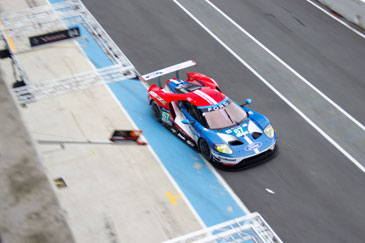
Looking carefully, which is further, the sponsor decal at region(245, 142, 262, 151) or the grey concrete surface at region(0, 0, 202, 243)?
the sponsor decal at region(245, 142, 262, 151)

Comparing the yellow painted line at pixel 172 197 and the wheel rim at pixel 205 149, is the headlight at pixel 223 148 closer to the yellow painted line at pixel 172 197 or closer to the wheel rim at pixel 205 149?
the wheel rim at pixel 205 149

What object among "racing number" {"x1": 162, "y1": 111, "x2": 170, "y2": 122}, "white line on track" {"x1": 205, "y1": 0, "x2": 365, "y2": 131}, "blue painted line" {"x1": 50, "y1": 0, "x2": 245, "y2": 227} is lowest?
"blue painted line" {"x1": 50, "y1": 0, "x2": 245, "y2": 227}

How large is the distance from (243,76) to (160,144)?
188 inches

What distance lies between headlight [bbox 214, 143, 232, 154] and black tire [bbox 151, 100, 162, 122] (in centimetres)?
280

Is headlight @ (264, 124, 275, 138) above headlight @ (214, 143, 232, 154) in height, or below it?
above

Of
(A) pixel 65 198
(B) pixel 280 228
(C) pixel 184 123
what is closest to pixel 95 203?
(A) pixel 65 198

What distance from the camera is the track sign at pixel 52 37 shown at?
1805 cm

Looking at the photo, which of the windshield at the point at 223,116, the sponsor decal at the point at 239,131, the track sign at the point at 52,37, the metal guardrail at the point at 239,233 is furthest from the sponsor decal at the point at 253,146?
the track sign at the point at 52,37

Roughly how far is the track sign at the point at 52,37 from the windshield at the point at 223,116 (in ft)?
21.3

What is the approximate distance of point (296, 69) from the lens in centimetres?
1875

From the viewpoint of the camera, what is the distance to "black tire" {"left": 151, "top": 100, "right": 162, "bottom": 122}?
52.3ft

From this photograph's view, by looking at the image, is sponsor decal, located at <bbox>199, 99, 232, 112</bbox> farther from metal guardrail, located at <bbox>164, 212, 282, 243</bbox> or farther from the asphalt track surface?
metal guardrail, located at <bbox>164, 212, 282, 243</bbox>

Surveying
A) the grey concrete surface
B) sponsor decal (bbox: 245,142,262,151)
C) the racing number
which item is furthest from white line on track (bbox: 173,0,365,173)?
the grey concrete surface

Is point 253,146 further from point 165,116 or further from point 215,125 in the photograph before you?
point 165,116
